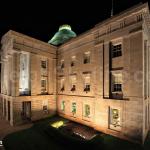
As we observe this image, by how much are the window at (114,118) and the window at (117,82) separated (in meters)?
2.52

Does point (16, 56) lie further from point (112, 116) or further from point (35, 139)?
point (112, 116)

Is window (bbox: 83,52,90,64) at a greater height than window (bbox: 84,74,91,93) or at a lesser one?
greater

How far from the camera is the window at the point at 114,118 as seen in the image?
16.1m

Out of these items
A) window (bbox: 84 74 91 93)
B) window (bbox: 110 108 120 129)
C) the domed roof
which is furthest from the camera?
the domed roof

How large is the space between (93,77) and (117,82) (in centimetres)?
393

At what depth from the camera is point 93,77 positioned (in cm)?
1955

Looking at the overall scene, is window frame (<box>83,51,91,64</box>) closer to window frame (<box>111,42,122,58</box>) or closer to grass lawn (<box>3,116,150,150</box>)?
window frame (<box>111,42,122,58</box>)

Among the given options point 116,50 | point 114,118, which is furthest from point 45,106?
point 116,50

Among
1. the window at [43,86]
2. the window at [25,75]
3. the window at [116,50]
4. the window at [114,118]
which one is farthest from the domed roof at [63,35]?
the window at [114,118]

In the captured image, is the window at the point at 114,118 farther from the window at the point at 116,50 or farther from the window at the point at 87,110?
the window at the point at 116,50

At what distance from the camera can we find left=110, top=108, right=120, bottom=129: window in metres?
16.1

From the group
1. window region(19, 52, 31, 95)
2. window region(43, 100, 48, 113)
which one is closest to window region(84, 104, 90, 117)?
window region(43, 100, 48, 113)

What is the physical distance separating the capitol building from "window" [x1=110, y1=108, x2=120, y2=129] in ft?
0.26

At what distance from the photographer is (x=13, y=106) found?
1997cm
